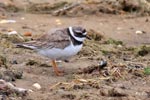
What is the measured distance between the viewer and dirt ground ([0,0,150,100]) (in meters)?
7.30

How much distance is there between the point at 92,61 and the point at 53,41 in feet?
3.65

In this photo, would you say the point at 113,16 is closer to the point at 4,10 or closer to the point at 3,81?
the point at 4,10

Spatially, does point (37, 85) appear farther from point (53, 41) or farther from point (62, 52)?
point (53, 41)

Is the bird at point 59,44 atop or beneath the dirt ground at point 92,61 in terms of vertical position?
atop

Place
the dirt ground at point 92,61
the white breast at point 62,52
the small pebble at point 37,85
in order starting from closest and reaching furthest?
the dirt ground at point 92,61 < the small pebble at point 37,85 < the white breast at point 62,52

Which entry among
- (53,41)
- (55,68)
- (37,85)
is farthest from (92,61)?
(37,85)

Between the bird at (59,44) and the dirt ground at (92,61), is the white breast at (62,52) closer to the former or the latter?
the bird at (59,44)

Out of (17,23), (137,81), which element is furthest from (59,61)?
(17,23)

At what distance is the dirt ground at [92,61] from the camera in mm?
7305

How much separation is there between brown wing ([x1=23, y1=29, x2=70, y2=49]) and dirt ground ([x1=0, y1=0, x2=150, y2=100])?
365mm

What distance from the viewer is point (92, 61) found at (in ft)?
30.2

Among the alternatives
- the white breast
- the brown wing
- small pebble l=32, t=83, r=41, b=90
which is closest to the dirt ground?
small pebble l=32, t=83, r=41, b=90

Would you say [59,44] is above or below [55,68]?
above

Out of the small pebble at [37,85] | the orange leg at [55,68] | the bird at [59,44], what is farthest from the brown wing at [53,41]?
the small pebble at [37,85]
